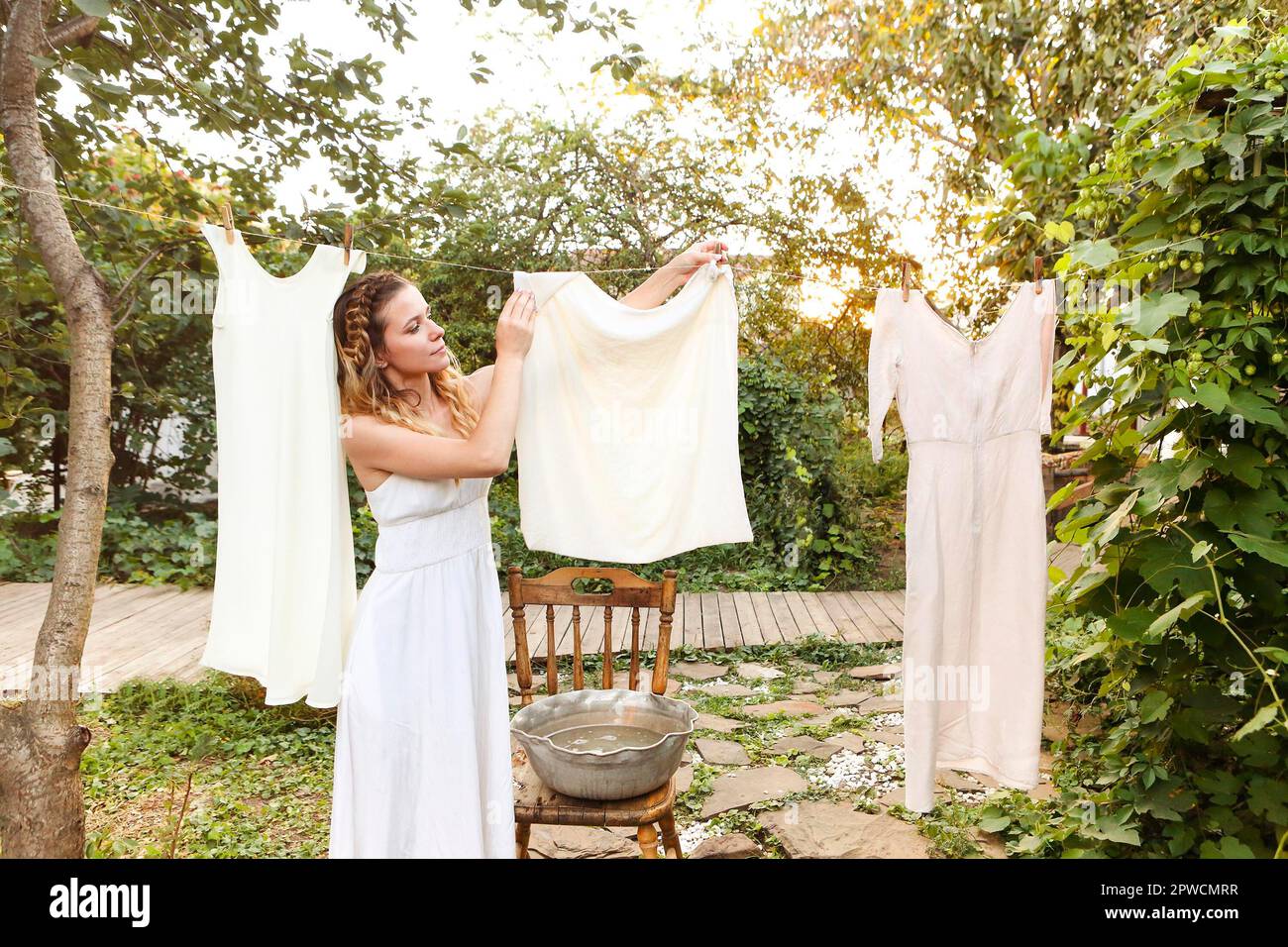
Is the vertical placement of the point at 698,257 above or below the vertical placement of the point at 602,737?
above

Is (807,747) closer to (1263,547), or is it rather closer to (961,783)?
(961,783)

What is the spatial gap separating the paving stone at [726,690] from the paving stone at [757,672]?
0.18 metres

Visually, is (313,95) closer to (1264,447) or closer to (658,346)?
(658,346)

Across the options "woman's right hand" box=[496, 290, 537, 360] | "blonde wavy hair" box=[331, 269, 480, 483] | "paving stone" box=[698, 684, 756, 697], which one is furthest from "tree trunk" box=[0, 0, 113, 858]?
"paving stone" box=[698, 684, 756, 697]

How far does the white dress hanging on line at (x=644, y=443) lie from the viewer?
8.65ft

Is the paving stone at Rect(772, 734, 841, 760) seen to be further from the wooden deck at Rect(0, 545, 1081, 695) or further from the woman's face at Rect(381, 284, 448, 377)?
the woman's face at Rect(381, 284, 448, 377)

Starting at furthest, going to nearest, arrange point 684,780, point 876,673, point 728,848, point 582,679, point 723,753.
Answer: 1. point 876,673
2. point 723,753
3. point 684,780
4. point 728,848
5. point 582,679

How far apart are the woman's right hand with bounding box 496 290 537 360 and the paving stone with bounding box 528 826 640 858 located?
1969 millimetres


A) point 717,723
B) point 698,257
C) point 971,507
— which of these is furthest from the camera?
point 717,723

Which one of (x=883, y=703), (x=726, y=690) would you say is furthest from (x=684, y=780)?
(x=883, y=703)

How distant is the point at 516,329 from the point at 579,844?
87.5 inches

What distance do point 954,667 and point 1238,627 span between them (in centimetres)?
81

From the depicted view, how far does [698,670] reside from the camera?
220 inches
